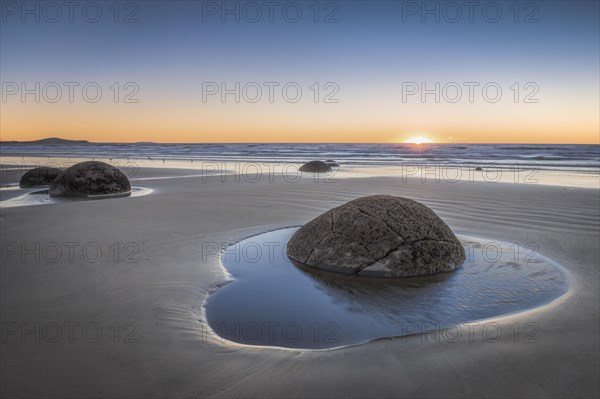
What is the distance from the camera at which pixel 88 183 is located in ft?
38.7

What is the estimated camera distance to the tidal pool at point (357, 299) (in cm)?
334

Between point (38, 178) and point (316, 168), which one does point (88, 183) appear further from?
point (316, 168)

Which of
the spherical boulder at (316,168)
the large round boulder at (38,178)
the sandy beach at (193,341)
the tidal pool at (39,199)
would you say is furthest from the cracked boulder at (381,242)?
the spherical boulder at (316,168)

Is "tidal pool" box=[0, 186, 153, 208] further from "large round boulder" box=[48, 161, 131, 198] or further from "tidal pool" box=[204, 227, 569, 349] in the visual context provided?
"tidal pool" box=[204, 227, 569, 349]

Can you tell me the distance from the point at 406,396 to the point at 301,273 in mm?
2345

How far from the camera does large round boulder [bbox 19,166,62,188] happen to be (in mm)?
14102

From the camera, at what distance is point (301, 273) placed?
4723mm

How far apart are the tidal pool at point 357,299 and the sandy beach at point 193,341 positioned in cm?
15

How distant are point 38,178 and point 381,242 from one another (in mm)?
13630

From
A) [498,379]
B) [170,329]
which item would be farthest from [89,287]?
[498,379]

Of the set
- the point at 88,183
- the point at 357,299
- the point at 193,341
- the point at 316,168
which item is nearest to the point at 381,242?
the point at 357,299

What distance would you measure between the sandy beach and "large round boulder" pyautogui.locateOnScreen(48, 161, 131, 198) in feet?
16.4

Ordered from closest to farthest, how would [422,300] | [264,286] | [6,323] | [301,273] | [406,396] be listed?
[406,396] → [6,323] → [422,300] → [264,286] → [301,273]

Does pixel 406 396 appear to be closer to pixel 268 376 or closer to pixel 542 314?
pixel 268 376
